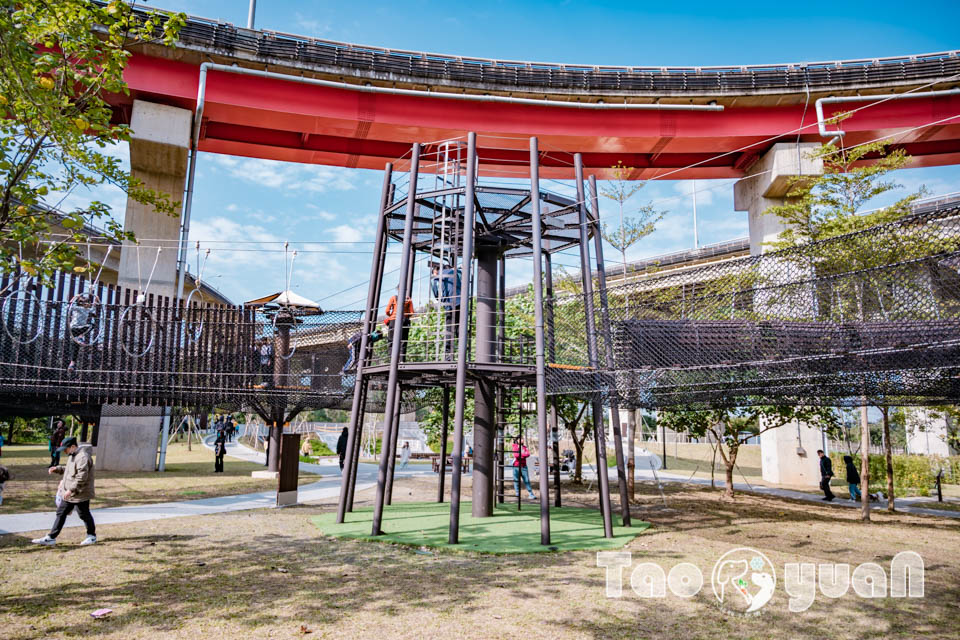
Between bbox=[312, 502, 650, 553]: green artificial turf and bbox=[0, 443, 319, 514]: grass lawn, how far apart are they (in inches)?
219

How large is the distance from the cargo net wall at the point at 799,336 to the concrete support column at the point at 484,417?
1.67 metres

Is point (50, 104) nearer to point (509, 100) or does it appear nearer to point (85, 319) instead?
point (85, 319)

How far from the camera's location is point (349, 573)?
7.99 m

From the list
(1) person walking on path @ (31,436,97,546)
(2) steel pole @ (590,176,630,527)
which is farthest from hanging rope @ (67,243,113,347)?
(2) steel pole @ (590,176,630,527)

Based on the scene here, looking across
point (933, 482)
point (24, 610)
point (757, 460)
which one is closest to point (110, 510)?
point (24, 610)

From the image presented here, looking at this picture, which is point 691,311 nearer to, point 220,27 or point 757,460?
point 220,27

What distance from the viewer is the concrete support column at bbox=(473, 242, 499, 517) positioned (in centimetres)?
1289

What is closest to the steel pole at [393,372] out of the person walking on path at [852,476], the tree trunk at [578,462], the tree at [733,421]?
the tree at [733,421]

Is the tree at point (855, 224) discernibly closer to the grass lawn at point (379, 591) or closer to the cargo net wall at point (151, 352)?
the grass lawn at point (379, 591)

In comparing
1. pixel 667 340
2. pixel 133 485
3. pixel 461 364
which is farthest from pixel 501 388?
Result: pixel 133 485

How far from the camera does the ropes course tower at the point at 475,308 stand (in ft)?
35.8

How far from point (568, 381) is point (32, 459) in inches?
1011

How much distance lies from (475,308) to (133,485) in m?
11.8

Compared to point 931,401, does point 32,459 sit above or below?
below
